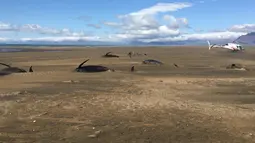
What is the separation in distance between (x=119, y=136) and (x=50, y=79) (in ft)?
45.8

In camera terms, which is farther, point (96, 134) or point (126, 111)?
point (126, 111)

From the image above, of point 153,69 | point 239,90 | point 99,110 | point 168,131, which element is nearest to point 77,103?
point 99,110

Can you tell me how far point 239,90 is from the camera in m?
19.6

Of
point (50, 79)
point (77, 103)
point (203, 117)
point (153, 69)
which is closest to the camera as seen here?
point (203, 117)

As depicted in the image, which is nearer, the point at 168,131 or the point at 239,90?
the point at 168,131

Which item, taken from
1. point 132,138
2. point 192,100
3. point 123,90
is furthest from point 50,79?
point 132,138

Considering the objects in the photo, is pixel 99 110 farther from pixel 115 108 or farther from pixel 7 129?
pixel 7 129

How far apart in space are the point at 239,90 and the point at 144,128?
32.4 ft

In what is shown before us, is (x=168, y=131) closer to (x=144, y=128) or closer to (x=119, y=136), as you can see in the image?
(x=144, y=128)

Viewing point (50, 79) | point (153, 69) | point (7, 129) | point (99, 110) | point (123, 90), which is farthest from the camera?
point (153, 69)

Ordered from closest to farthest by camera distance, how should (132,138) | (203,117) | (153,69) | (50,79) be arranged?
(132,138)
(203,117)
(50,79)
(153,69)

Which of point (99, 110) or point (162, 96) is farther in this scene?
point (162, 96)

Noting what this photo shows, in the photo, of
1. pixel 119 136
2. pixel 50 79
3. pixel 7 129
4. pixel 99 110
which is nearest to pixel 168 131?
pixel 119 136

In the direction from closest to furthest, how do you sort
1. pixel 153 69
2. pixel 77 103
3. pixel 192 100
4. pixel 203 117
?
pixel 203 117, pixel 77 103, pixel 192 100, pixel 153 69
